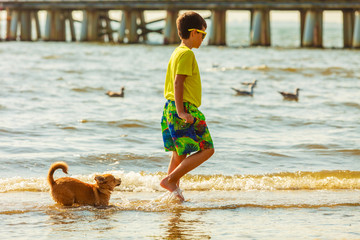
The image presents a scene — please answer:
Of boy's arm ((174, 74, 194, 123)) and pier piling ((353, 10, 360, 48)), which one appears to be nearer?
boy's arm ((174, 74, 194, 123))

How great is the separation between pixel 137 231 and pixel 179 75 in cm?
125

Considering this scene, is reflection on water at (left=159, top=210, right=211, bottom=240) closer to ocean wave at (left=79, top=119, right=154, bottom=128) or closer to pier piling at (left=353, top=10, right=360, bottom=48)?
ocean wave at (left=79, top=119, right=154, bottom=128)

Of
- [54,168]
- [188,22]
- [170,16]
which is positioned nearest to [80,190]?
[54,168]

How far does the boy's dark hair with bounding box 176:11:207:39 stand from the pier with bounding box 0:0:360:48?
37.4 metres

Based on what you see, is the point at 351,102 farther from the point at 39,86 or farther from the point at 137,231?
the point at 137,231

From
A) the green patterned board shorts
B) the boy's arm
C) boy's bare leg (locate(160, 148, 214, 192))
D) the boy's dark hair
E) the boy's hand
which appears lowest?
boy's bare leg (locate(160, 148, 214, 192))

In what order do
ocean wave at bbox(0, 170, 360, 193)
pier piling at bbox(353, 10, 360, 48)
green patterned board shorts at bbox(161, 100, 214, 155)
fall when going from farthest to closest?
pier piling at bbox(353, 10, 360, 48), ocean wave at bbox(0, 170, 360, 193), green patterned board shorts at bbox(161, 100, 214, 155)

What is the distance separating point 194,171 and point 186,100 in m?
2.39

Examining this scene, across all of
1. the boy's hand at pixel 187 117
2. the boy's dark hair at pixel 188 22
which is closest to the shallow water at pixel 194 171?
the boy's hand at pixel 187 117

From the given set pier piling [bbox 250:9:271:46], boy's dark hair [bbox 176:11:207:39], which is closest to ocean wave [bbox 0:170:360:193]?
boy's dark hair [bbox 176:11:207:39]

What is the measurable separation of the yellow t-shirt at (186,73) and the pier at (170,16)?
37.5 metres

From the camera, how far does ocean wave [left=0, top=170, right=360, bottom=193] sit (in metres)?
6.59

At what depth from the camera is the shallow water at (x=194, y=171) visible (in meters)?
4.96

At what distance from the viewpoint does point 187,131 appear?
17.3 feet
